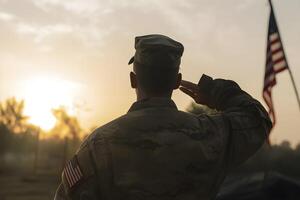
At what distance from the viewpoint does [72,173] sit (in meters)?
2.23

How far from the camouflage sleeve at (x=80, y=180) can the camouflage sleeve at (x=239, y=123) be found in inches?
24.0

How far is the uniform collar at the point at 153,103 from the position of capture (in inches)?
92.1

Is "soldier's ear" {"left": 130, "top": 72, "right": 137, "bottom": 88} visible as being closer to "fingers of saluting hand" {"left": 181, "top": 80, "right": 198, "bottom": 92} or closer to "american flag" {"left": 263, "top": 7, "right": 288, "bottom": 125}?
"fingers of saluting hand" {"left": 181, "top": 80, "right": 198, "bottom": 92}

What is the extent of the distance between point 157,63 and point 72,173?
61 cm

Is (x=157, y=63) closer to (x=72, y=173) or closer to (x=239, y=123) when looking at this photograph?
(x=239, y=123)

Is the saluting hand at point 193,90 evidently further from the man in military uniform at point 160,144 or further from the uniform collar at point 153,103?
the uniform collar at point 153,103

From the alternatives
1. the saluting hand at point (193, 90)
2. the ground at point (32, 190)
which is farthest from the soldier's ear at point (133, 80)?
the ground at point (32, 190)

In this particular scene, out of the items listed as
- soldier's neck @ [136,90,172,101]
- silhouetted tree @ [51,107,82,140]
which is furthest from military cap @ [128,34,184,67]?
silhouetted tree @ [51,107,82,140]

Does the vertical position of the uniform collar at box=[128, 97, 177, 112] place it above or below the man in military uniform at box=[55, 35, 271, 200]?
above

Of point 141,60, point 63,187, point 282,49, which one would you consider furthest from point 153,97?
point 282,49

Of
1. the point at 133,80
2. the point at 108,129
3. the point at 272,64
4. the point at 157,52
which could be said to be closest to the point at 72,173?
the point at 108,129

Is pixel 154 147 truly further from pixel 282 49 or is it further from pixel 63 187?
pixel 282 49

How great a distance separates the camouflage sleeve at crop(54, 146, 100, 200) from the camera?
2.17m

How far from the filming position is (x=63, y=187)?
2.29 metres
